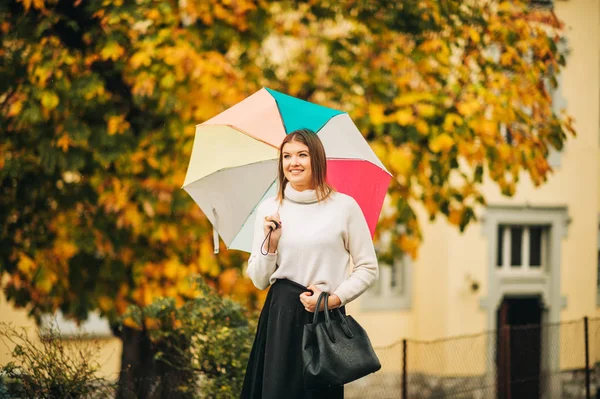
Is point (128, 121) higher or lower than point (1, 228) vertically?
higher

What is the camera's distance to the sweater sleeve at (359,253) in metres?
3.99

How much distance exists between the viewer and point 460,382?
15.3m

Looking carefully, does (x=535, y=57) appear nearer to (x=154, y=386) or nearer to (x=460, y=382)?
(x=154, y=386)

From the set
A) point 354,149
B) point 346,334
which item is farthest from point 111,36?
point 346,334

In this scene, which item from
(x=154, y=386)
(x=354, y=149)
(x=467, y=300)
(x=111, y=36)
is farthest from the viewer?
(x=467, y=300)

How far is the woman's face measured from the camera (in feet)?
13.3

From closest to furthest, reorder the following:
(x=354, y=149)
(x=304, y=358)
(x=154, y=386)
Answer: (x=304, y=358) → (x=354, y=149) → (x=154, y=386)

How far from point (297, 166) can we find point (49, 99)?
183 inches

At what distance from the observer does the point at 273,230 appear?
3947 mm

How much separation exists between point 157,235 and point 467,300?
10639 millimetres

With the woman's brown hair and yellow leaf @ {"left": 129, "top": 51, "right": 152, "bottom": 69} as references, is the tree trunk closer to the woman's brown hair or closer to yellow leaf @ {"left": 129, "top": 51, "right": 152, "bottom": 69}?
the woman's brown hair

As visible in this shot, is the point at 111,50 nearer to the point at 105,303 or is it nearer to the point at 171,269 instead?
the point at 171,269

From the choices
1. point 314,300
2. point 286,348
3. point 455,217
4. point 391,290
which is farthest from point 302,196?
point 391,290

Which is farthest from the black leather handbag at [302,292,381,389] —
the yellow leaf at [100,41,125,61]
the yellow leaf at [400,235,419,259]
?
the yellow leaf at [400,235,419,259]
